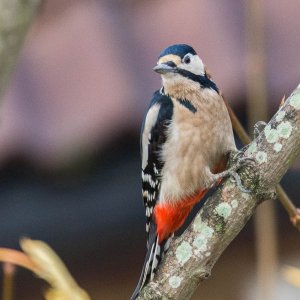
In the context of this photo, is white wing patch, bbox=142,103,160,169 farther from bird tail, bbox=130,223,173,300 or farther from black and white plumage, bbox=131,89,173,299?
bird tail, bbox=130,223,173,300

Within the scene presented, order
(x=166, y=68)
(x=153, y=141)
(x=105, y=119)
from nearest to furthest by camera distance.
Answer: (x=166, y=68), (x=153, y=141), (x=105, y=119)

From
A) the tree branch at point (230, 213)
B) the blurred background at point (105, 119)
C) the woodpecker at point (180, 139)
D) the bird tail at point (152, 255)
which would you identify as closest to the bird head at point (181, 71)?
the woodpecker at point (180, 139)

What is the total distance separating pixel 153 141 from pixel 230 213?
3.94 feet

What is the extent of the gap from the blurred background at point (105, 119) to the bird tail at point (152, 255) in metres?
1.04

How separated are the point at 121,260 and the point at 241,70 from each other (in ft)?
4.04

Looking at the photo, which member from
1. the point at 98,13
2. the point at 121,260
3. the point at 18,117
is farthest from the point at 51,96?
the point at 121,260

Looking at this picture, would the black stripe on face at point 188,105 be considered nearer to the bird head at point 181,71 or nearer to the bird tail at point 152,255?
the bird head at point 181,71

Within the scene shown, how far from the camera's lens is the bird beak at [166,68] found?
3.30 metres

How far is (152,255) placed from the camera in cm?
313

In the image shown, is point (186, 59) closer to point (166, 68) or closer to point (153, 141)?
point (166, 68)

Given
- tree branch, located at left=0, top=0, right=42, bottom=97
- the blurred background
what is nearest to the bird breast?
the blurred background

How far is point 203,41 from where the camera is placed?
15.8 ft

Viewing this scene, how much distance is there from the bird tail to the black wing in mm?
120

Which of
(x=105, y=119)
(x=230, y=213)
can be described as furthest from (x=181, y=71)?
(x=230, y=213)
